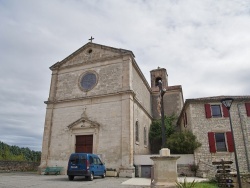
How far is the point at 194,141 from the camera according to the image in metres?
A: 16.5

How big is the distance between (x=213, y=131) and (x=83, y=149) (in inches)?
430

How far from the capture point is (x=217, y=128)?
56.3ft

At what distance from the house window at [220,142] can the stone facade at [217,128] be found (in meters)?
0.22

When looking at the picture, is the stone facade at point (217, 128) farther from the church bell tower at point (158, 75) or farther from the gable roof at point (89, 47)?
the church bell tower at point (158, 75)

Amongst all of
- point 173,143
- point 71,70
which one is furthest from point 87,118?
point 173,143

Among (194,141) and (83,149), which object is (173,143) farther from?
(83,149)

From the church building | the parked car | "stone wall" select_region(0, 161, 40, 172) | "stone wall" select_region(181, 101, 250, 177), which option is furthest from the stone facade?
"stone wall" select_region(0, 161, 40, 172)

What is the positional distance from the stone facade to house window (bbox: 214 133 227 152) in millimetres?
220

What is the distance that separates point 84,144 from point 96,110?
307 cm

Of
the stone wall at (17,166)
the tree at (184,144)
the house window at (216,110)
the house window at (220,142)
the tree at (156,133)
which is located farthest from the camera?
the tree at (156,133)

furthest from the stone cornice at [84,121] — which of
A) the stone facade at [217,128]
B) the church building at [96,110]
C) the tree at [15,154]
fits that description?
the tree at [15,154]

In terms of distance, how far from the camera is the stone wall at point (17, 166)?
1794 centimetres

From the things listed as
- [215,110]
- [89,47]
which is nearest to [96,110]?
[89,47]

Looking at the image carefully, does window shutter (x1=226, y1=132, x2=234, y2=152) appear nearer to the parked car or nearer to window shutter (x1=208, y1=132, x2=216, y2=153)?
window shutter (x1=208, y1=132, x2=216, y2=153)
